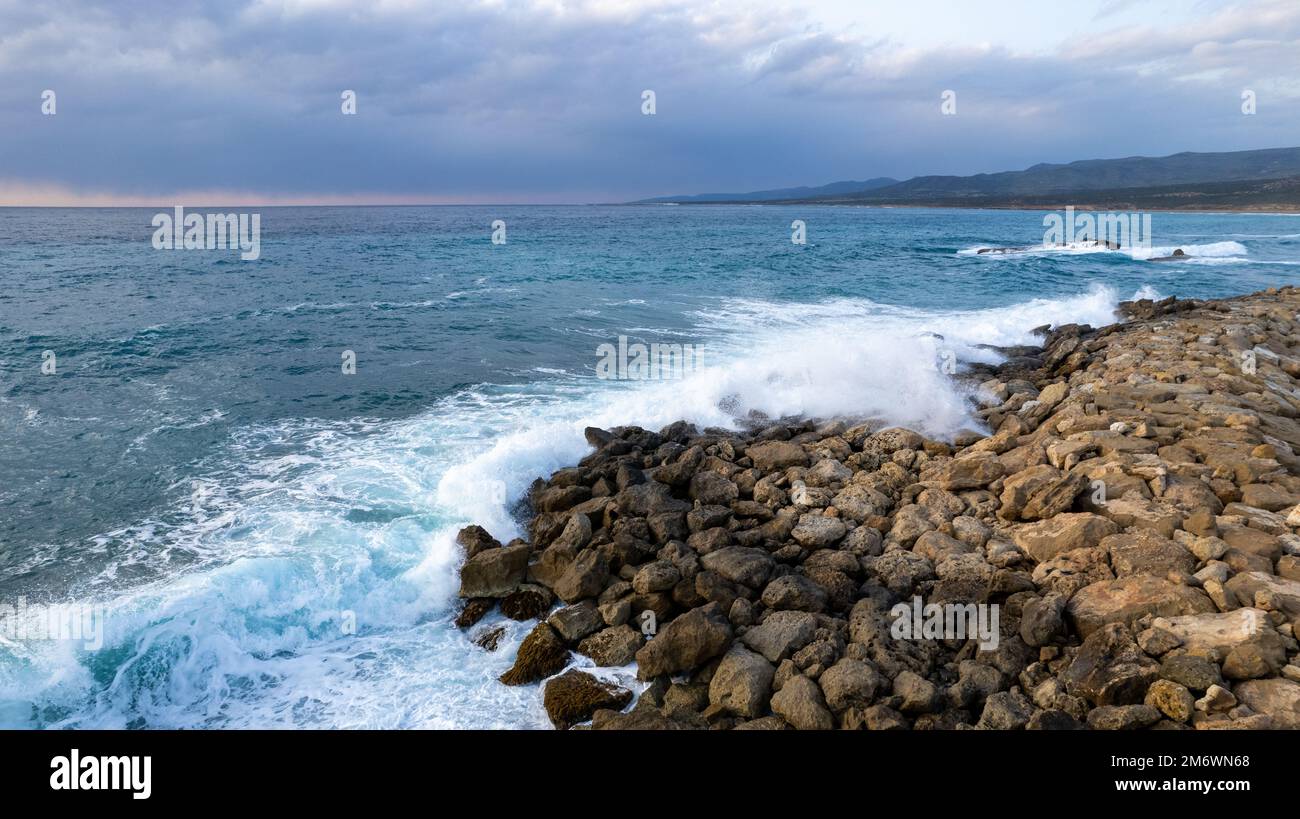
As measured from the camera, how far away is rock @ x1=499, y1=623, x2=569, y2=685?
6496 mm

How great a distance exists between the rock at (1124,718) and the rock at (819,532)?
3.02 m

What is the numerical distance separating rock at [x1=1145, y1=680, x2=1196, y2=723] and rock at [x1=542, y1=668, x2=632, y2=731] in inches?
155

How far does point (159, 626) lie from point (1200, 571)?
9.73 m

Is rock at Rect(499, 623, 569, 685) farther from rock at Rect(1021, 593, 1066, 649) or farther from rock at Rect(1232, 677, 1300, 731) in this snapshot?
rock at Rect(1232, 677, 1300, 731)

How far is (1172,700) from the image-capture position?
4.79m

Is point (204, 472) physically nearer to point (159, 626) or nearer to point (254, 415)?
point (254, 415)

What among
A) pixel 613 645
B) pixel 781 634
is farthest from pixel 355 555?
pixel 781 634

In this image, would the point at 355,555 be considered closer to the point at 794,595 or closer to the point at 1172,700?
the point at 794,595

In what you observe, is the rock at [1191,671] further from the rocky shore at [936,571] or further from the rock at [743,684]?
the rock at [743,684]

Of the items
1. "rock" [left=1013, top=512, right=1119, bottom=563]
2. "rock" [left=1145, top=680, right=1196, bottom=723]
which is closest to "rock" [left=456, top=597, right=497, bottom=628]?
"rock" [left=1013, top=512, right=1119, bottom=563]

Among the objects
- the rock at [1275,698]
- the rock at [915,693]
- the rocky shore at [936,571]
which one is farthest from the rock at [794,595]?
the rock at [1275,698]

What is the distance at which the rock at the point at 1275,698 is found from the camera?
4508 mm

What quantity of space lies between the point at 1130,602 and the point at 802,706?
2.90 meters
